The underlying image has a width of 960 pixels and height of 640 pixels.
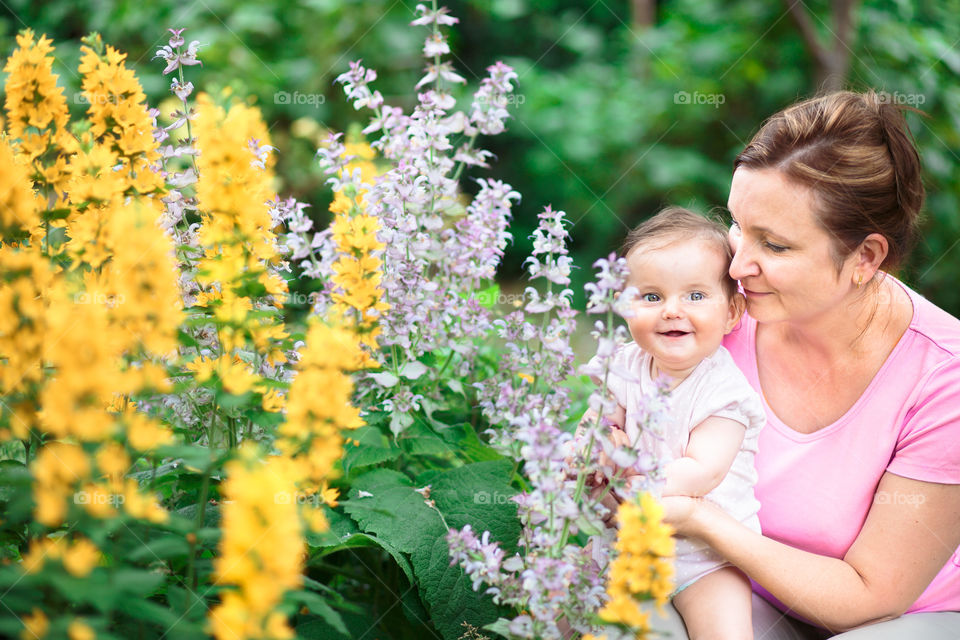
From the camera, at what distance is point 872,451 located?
2080 millimetres

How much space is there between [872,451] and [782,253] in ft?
1.79

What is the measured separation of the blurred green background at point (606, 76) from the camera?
17.1 feet

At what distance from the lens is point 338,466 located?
203 centimetres

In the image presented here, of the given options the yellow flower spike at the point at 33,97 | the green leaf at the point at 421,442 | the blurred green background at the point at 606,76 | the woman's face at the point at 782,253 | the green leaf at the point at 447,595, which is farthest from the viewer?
the blurred green background at the point at 606,76

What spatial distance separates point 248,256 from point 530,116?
5.13 metres

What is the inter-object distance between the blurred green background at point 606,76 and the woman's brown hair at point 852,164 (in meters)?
3.10

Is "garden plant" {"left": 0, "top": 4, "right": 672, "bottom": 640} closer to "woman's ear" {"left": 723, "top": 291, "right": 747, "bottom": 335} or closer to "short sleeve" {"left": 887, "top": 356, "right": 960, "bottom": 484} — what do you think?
"woman's ear" {"left": 723, "top": 291, "right": 747, "bottom": 335}

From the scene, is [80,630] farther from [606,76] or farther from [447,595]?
[606,76]

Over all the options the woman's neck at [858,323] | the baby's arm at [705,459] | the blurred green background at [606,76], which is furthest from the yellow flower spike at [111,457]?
the blurred green background at [606,76]

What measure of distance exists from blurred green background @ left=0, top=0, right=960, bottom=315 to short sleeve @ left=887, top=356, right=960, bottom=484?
3.35 metres

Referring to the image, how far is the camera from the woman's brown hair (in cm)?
200

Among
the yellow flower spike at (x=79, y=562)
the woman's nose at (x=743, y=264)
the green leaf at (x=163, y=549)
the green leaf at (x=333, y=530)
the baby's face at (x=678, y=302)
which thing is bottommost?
the green leaf at (x=333, y=530)

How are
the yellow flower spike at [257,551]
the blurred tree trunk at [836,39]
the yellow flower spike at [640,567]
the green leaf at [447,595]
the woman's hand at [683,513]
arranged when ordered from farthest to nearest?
the blurred tree trunk at [836,39] < the green leaf at [447,595] < the woman's hand at [683,513] < the yellow flower spike at [640,567] < the yellow flower spike at [257,551]

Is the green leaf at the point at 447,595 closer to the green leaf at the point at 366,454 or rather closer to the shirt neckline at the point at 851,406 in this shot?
the green leaf at the point at 366,454
